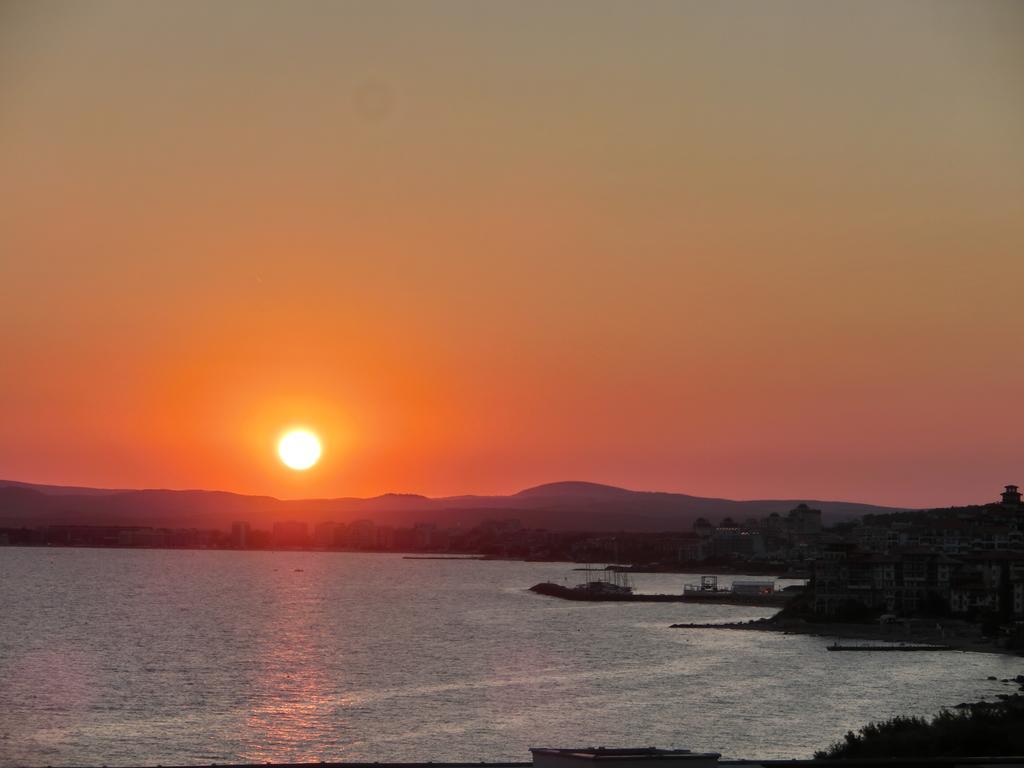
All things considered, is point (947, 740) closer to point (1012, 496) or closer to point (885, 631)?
point (885, 631)

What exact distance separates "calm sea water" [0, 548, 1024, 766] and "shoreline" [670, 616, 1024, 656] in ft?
6.33

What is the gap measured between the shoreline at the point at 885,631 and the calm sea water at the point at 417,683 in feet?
6.33

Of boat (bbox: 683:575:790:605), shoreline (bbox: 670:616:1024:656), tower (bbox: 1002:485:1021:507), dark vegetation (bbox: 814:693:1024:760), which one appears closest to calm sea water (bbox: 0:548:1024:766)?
shoreline (bbox: 670:616:1024:656)

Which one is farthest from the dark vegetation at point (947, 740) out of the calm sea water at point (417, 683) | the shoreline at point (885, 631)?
the shoreline at point (885, 631)

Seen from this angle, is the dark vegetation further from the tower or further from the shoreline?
the tower

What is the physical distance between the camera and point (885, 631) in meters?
61.1

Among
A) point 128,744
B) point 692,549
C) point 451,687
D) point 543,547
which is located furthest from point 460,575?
point 128,744

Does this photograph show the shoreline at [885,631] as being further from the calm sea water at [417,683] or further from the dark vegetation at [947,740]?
the dark vegetation at [947,740]

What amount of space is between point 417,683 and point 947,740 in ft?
73.8

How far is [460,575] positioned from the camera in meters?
136

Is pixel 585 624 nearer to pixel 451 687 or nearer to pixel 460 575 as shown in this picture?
pixel 451 687

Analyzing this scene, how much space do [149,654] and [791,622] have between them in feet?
108

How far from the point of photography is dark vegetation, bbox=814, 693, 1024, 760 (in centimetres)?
1989

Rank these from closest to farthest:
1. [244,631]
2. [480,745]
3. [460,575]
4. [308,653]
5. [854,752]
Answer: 1. [854,752]
2. [480,745]
3. [308,653]
4. [244,631]
5. [460,575]
